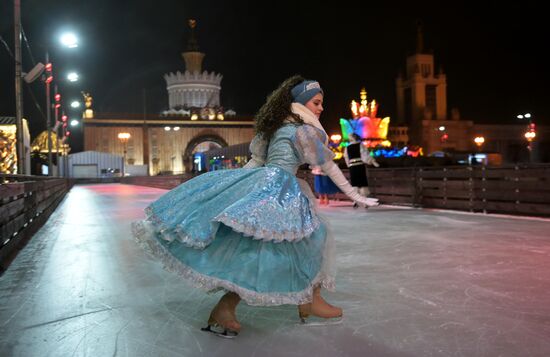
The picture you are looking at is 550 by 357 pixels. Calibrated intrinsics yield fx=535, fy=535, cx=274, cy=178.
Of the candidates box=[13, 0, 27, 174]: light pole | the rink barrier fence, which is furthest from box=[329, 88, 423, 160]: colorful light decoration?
the rink barrier fence

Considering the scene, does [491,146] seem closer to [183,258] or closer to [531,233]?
[531,233]

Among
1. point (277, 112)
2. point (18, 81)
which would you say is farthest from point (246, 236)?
point (18, 81)

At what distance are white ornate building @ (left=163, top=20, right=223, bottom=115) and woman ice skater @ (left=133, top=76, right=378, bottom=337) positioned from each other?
7258 centimetres

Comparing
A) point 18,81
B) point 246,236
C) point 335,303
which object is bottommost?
point 335,303

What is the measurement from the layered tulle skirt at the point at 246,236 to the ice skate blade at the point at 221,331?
247mm

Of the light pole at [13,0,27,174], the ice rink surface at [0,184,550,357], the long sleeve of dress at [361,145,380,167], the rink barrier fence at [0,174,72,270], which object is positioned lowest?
the ice rink surface at [0,184,550,357]

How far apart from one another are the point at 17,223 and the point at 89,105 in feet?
206

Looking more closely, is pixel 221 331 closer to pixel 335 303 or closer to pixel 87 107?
pixel 335 303

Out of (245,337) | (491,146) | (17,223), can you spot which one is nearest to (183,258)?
(245,337)

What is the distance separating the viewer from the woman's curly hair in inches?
131

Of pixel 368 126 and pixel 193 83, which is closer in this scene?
pixel 368 126

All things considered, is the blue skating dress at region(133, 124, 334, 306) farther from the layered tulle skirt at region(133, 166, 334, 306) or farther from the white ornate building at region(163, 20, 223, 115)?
the white ornate building at region(163, 20, 223, 115)

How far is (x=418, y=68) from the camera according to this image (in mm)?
81562

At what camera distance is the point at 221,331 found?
3072 mm
